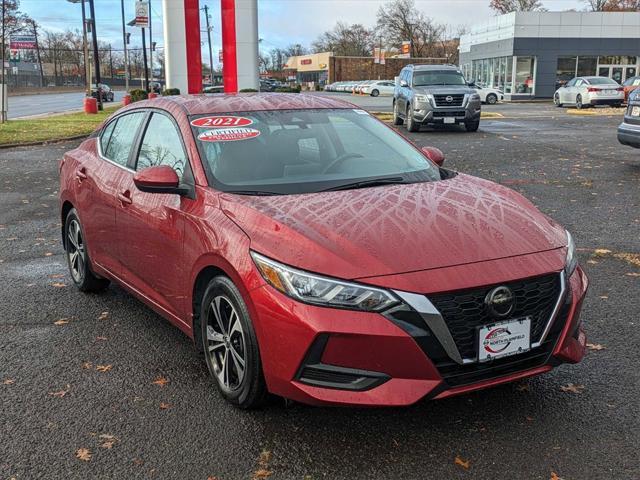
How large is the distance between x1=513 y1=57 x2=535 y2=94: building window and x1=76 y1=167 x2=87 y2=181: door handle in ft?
147

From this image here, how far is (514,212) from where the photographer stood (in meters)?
3.60

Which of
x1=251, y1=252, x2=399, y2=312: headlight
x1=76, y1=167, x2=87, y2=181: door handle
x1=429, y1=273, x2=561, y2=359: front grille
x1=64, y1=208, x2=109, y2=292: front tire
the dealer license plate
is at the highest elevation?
x1=76, y1=167, x2=87, y2=181: door handle

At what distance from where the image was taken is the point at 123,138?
504cm

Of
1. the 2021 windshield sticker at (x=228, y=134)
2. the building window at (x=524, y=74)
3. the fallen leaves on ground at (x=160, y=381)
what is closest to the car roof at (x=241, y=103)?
the 2021 windshield sticker at (x=228, y=134)

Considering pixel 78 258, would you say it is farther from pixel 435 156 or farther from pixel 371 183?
pixel 435 156

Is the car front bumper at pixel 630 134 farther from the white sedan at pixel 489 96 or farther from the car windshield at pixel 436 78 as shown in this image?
the white sedan at pixel 489 96

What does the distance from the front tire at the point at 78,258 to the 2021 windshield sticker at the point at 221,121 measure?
1752mm

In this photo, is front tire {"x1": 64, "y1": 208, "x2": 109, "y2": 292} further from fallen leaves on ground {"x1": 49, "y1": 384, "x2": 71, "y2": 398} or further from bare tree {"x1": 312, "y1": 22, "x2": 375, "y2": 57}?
bare tree {"x1": 312, "y1": 22, "x2": 375, "y2": 57}

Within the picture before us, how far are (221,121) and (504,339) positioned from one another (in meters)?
2.26

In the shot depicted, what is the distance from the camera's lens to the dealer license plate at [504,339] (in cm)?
297

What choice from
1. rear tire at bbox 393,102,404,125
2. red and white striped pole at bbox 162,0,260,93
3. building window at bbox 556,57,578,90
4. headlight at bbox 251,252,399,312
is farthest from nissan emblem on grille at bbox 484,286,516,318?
building window at bbox 556,57,578,90

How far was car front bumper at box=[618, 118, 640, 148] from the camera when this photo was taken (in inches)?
425

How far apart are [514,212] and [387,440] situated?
1.39 metres

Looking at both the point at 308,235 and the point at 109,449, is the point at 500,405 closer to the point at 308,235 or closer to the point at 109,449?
the point at 308,235
